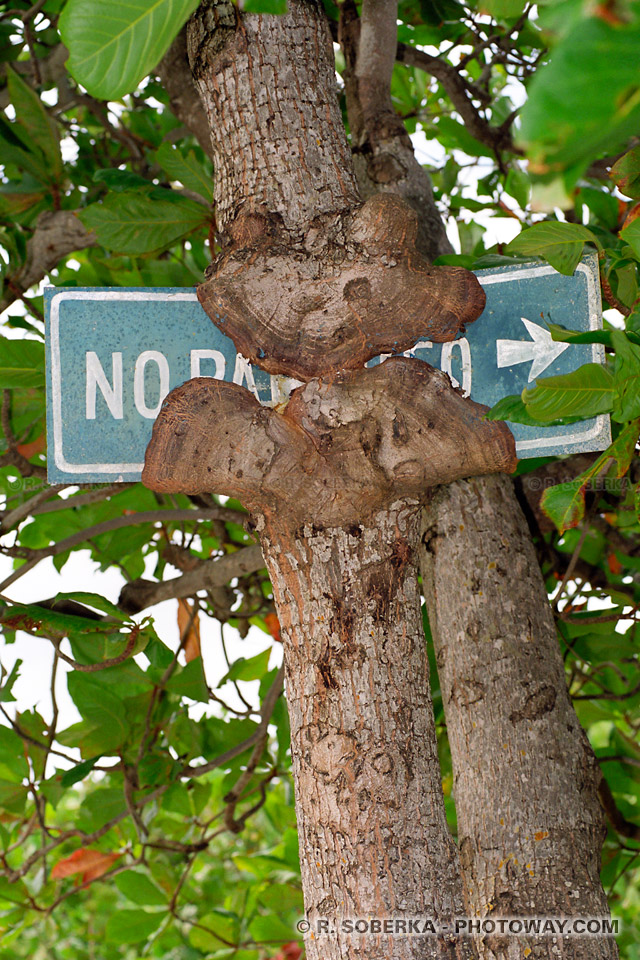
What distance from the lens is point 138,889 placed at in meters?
1.30

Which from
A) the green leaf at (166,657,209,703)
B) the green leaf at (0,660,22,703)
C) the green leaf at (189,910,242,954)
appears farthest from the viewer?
the green leaf at (189,910,242,954)

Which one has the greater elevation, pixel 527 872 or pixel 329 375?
pixel 329 375

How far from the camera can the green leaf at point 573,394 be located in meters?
0.52

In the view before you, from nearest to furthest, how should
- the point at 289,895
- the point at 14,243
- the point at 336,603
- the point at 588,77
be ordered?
the point at 588,77 → the point at 336,603 → the point at 14,243 → the point at 289,895

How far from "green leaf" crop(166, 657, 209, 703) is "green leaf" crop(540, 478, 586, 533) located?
0.71 meters

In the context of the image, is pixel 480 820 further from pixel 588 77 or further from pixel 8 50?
pixel 8 50

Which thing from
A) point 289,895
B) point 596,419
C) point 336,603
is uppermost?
point 596,419

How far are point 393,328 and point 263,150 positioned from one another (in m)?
0.22

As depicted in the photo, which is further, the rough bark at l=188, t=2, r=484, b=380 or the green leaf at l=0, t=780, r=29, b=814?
the green leaf at l=0, t=780, r=29, b=814

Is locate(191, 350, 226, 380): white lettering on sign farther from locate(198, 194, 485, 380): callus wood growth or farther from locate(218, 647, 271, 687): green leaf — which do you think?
locate(218, 647, 271, 687): green leaf

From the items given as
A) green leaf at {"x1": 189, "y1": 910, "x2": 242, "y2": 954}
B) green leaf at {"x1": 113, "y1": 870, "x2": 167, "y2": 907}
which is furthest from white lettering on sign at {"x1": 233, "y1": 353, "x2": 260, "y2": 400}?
green leaf at {"x1": 189, "y1": 910, "x2": 242, "y2": 954}

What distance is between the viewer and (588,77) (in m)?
0.20

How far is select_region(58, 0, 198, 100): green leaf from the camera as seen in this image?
0.36 metres

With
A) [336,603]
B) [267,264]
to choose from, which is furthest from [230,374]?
[336,603]
